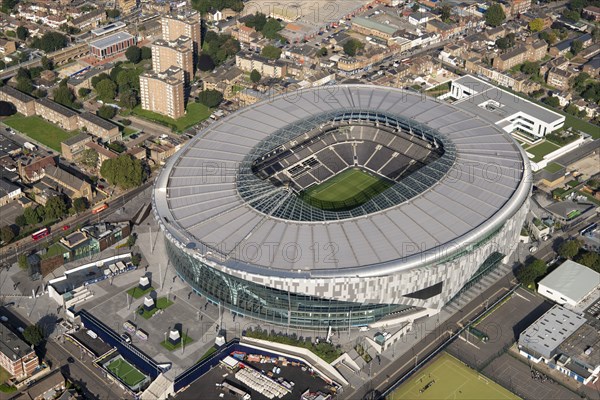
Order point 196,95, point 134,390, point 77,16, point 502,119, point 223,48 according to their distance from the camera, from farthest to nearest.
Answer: point 77,16
point 223,48
point 196,95
point 502,119
point 134,390

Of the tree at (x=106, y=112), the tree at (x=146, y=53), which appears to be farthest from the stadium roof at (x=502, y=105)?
the tree at (x=146, y=53)

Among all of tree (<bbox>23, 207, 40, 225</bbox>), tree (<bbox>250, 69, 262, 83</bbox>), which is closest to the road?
tree (<bbox>23, 207, 40, 225</bbox>)

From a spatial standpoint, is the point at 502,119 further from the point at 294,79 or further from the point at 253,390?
the point at 253,390

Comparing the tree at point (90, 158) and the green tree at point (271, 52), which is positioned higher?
the green tree at point (271, 52)

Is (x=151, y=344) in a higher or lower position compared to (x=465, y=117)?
lower

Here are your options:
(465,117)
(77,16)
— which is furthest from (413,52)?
(77,16)

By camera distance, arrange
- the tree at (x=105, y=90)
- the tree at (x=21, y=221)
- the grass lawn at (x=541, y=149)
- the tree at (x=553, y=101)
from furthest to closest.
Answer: the tree at (x=553, y=101) → the tree at (x=105, y=90) → the grass lawn at (x=541, y=149) → the tree at (x=21, y=221)

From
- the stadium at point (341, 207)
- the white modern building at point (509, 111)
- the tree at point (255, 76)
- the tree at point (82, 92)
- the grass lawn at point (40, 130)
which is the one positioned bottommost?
the grass lawn at point (40, 130)

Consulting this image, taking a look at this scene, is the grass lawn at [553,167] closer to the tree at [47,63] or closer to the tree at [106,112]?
the tree at [106,112]
